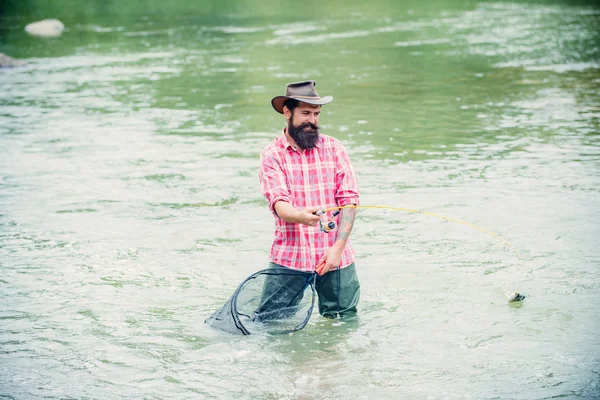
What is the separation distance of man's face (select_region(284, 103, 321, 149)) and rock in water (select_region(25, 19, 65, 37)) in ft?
106

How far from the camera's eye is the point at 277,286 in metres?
5.77

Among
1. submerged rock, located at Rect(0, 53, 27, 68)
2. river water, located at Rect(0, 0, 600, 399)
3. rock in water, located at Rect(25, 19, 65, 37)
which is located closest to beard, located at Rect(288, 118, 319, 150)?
river water, located at Rect(0, 0, 600, 399)

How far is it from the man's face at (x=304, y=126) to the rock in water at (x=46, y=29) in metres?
32.4

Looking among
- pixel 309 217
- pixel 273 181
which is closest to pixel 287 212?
pixel 309 217

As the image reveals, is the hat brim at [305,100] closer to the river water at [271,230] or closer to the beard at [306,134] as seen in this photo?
the beard at [306,134]

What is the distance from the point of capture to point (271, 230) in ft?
29.0

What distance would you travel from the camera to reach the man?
5512 mm

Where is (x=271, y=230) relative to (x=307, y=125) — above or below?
below

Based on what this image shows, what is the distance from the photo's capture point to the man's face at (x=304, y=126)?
18.1 feet

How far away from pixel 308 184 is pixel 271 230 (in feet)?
10.8

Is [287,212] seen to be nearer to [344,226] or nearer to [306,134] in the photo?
[344,226]

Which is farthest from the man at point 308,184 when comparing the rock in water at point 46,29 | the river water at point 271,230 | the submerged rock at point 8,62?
the rock in water at point 46,29

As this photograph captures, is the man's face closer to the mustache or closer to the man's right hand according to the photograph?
the mustache

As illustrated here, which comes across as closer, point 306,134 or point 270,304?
point 306,134
